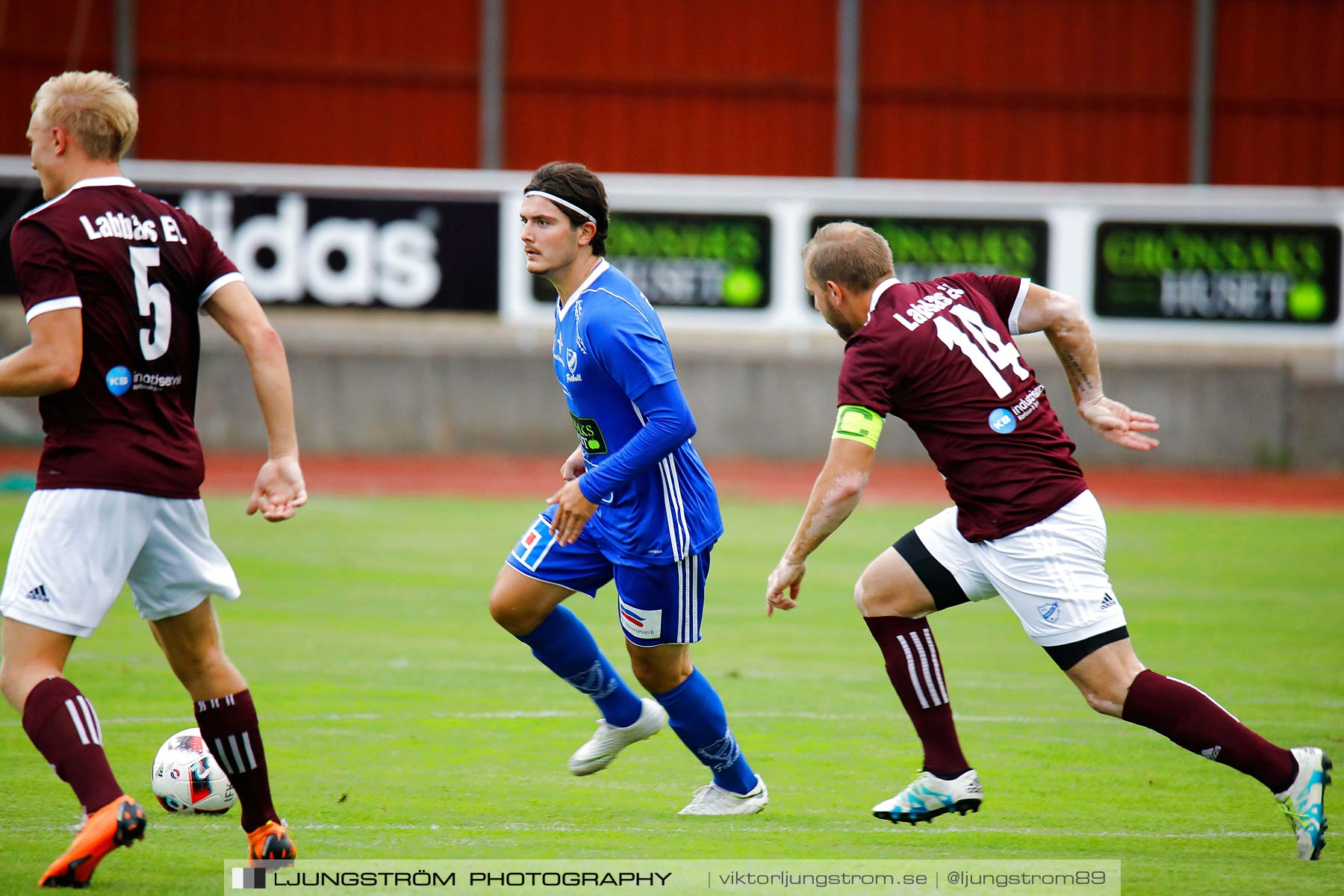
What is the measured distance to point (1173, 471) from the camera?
65.3 feet

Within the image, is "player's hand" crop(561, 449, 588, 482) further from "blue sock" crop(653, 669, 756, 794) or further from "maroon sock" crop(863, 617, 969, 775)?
"maroon sock" crop(863, 617, 969, 775)

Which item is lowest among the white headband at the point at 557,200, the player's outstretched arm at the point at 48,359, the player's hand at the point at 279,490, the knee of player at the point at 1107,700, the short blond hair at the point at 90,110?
the knee of player at the point at 1107,700

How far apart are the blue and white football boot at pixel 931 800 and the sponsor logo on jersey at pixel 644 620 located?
3.16ft

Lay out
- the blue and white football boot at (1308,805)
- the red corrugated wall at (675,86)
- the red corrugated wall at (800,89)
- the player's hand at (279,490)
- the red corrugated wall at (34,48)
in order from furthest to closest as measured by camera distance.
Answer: the red corrugated wall at (675,86)
the red corrugated wall at (800,89)
the red corrugated wall at (34,48)
the blue and white football boot at (1308,805)
the player's hand at (279,490)

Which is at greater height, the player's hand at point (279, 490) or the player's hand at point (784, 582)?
the player's hand at point (279, 490)

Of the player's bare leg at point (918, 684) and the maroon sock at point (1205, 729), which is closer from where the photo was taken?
the maroon sock at point (1205, 729)

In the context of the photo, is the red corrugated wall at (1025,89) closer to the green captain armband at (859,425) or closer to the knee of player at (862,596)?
the knee of player at (862,596)

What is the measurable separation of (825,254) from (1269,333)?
53.0ft

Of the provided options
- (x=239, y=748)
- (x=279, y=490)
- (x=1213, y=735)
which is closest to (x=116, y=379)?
(x=279, y=490)

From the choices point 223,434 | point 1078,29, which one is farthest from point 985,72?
point 223,434

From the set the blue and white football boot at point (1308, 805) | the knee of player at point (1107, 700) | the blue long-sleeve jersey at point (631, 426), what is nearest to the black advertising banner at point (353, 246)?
the blue long-sleeve jersey at point (631, 426)

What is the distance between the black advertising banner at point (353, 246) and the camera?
18.9 meters

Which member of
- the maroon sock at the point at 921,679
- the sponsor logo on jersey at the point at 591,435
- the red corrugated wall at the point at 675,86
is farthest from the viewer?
the red corrugated wall at the point at 675,86

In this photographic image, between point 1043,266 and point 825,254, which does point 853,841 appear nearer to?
point 825,254
